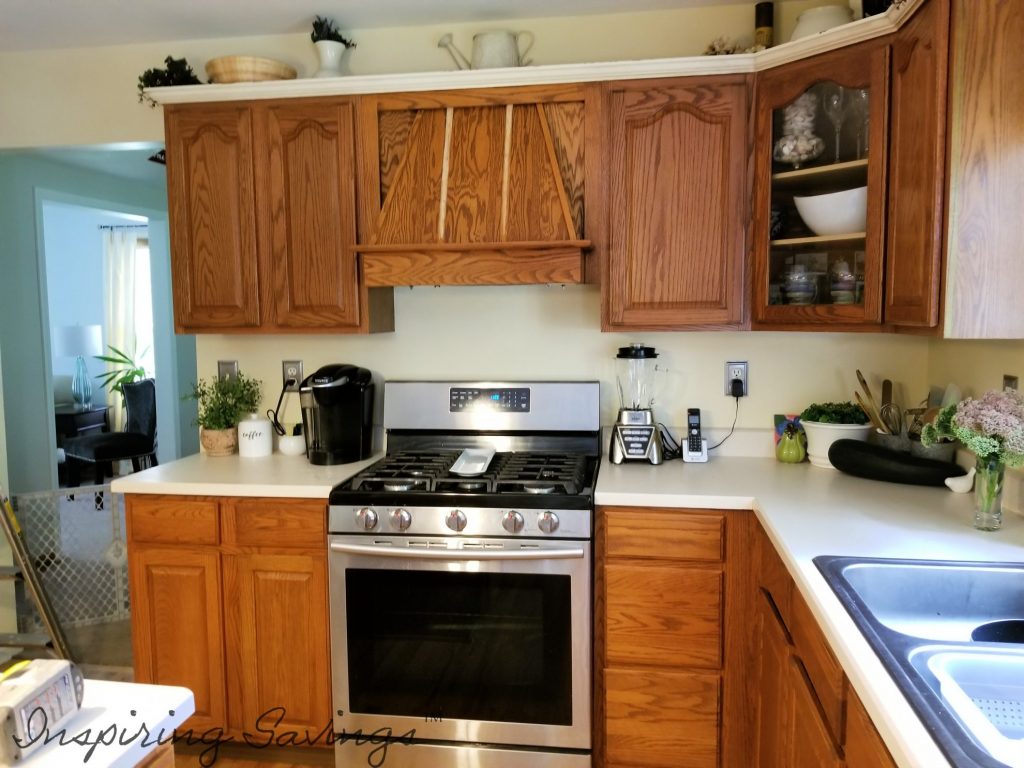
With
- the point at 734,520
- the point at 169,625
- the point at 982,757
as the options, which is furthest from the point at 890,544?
the point at 169,625

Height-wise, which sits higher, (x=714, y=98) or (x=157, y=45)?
(x=157, y=45)

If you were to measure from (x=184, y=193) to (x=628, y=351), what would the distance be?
1.63m

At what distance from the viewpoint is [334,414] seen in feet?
8.09

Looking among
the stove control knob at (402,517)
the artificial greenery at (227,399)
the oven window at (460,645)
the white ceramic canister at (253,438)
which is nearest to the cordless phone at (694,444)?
the oven window at (460,645)

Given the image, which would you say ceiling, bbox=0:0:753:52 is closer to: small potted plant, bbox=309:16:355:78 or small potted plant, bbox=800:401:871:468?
small potted plant, bbox=309:16:355:78

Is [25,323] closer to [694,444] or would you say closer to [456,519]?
[456,519]

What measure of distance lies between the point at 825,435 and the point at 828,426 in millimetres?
34

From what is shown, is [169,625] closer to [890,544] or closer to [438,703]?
[438,703]

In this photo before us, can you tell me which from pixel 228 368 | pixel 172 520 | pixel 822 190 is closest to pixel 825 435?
pixel 822 190

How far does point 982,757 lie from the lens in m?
0.85

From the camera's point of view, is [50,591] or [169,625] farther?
[50,591]

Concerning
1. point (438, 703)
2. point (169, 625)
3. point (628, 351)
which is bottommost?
point (438, 703)

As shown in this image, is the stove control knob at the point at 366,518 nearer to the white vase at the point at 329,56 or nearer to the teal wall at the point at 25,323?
the white vase at the point at 329,56

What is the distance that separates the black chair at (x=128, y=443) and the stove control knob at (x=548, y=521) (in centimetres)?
427
